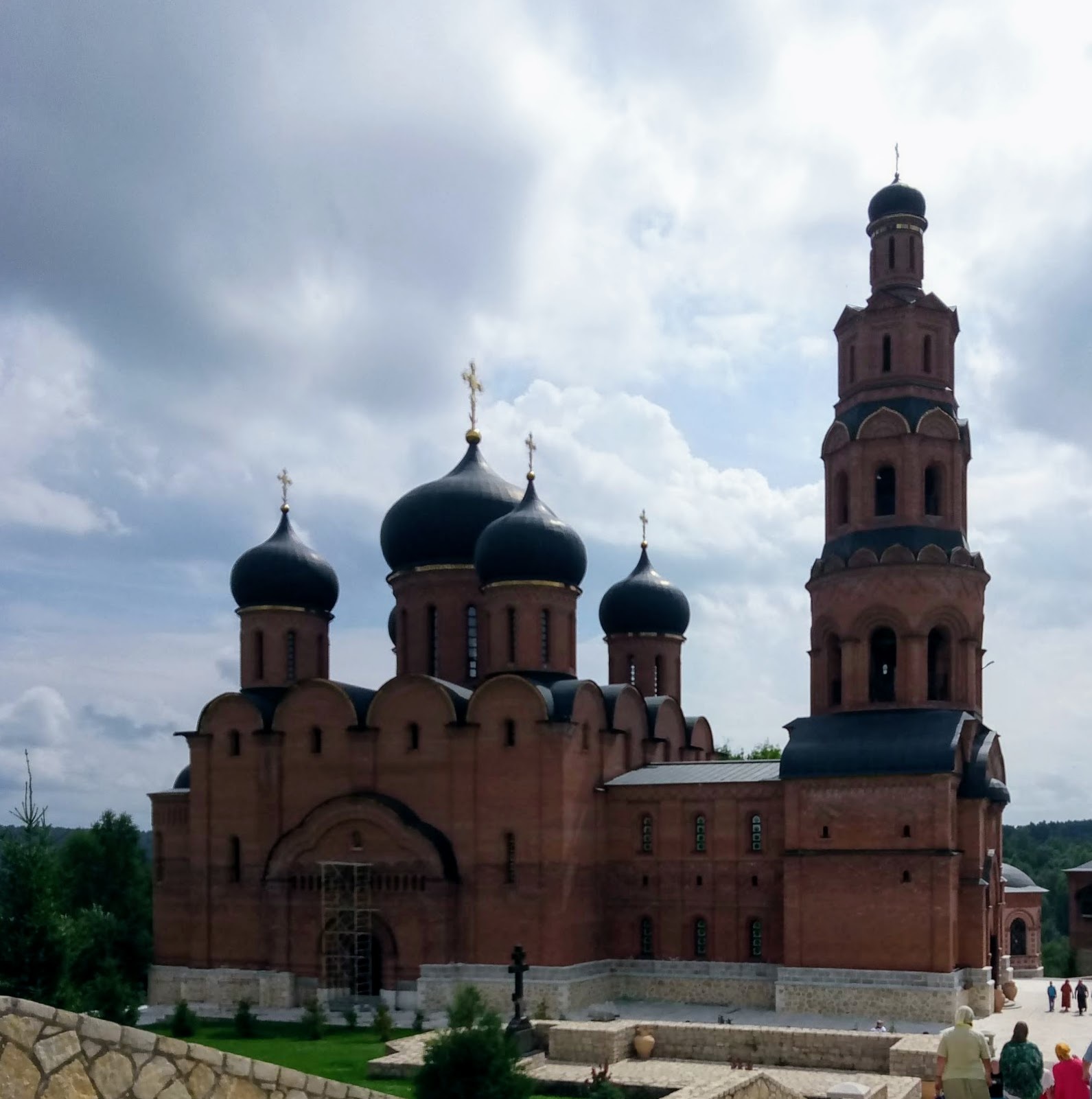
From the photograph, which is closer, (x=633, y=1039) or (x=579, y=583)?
(x=633, y=1039)

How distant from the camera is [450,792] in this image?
25.8 m

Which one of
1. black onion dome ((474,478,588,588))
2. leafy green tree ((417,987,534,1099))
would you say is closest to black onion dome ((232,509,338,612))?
black onion dome ((474,478,588,588))

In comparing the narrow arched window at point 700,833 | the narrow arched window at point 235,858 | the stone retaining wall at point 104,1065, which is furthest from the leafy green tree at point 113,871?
the stone retaining wall at point 104,1065

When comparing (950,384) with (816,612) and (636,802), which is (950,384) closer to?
(816,612)

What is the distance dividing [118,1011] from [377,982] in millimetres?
8072

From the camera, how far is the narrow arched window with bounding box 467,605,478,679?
96.6ft

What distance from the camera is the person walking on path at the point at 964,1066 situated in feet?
27.2

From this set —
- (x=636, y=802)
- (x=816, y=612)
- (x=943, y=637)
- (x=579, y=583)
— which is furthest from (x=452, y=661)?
(x=943, y=637)

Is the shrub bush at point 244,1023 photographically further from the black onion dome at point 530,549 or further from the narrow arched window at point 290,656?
the black onion dome at point 530,549

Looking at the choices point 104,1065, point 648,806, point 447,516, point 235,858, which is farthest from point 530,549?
point 104,1065

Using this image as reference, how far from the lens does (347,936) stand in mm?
26094

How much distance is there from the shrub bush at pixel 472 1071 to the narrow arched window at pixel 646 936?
1106cm

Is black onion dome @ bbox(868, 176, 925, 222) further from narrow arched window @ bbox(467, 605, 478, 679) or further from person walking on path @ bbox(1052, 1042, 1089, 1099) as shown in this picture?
person walking on path @ bbox(1052, 1042, 1089, 1099)

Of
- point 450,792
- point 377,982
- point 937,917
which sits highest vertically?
point 450,792
